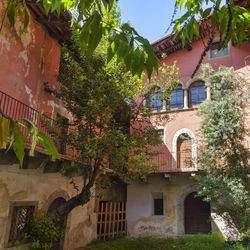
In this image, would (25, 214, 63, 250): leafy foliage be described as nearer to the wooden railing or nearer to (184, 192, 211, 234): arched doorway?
the wooden railing

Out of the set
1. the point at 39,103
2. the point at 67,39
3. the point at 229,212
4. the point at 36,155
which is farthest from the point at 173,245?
the point at 67,39

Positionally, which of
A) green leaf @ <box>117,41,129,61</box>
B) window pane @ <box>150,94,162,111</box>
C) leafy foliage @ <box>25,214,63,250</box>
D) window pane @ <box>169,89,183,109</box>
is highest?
window pane @ <box>169,89,183,109</box>

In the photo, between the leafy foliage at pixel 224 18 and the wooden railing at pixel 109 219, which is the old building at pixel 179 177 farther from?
the leafy foliage at pixel 224 18

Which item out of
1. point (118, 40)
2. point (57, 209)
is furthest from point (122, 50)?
point (57, 209)

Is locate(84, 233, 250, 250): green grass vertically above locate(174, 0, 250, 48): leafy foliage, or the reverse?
locate(174, 0, 250, 48): leafy foliage

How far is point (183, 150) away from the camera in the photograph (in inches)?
628

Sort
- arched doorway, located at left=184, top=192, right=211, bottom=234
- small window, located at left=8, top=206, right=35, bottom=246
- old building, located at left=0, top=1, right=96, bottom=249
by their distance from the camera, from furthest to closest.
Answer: arched doorway, located at left=184, top=192, right=211, bottom=234 < small window, located at left=8, top=206, right=35, bottom=246 < old building, located at left=0, top=1, right=96, bottom=249

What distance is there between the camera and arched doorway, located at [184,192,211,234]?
14875mm

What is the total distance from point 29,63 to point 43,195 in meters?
4.64

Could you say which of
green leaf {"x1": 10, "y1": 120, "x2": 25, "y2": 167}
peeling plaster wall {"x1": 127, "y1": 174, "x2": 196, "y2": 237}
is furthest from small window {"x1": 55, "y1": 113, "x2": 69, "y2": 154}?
green leaf {"x1": 10, "y1": 120, "x2": 25, "y2": 167}

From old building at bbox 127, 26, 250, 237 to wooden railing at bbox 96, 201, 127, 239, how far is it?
21.0 inches

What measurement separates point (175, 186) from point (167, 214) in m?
1.55

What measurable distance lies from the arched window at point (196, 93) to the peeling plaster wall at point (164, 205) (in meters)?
4.27

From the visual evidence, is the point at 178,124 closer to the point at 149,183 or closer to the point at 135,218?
the point at 149,183
